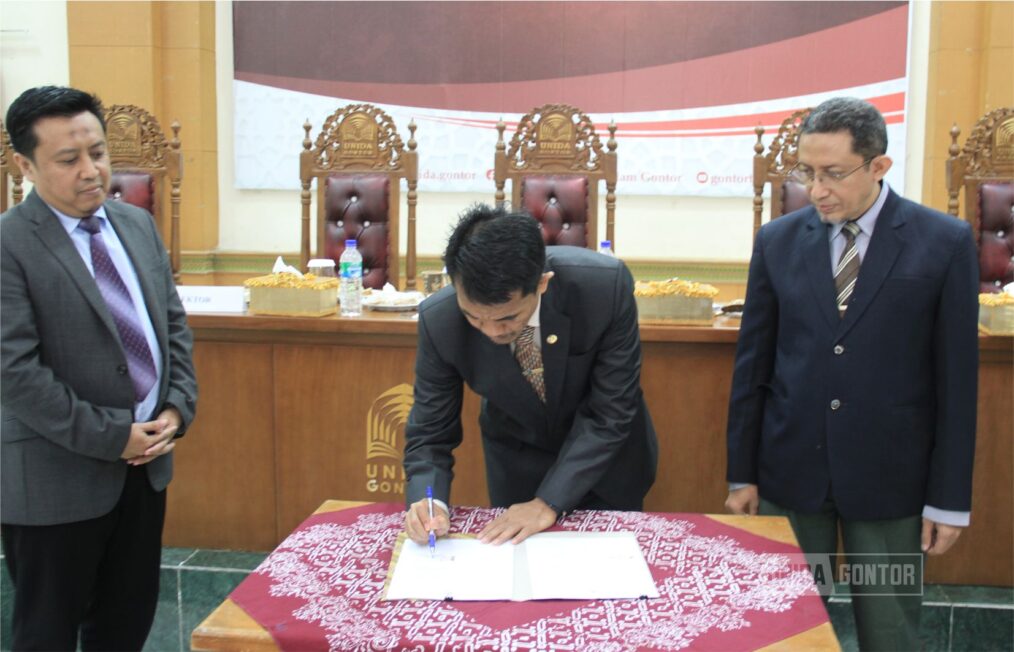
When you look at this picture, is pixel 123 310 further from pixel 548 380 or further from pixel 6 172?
pixel 6 172

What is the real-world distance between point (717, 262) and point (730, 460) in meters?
3.41

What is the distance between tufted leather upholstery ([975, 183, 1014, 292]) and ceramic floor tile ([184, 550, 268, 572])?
105 inches

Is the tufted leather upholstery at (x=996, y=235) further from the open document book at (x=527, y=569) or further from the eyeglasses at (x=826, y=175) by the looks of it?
the open document book at (x=527, y=569)

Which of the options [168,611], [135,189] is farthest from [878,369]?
[135,189]

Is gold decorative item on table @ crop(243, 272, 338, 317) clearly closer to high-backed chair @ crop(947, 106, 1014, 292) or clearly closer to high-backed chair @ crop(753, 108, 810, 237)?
high-backed chair @ crop(753, 108, 810, 237)

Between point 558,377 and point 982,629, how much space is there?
143cm

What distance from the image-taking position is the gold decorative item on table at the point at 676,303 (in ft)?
7.93

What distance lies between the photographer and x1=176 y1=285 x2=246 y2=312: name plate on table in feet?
8.29

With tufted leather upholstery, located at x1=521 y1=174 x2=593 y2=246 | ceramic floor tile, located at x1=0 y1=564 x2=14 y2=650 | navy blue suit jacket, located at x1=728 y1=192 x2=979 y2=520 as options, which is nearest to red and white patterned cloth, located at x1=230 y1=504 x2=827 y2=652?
navy blue suit jacket, located at x1=728 y1=192 x2=979 y2=520

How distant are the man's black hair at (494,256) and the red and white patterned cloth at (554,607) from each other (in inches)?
15.7

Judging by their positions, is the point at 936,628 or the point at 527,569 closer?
the point at 527,569

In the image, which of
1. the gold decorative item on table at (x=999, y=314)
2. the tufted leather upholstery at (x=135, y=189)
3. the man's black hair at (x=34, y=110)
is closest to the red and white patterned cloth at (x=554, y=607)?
the man's black hair at (x=34, y=110)

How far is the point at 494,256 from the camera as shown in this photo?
131 centimetres

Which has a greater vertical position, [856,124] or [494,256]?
[856,124]
